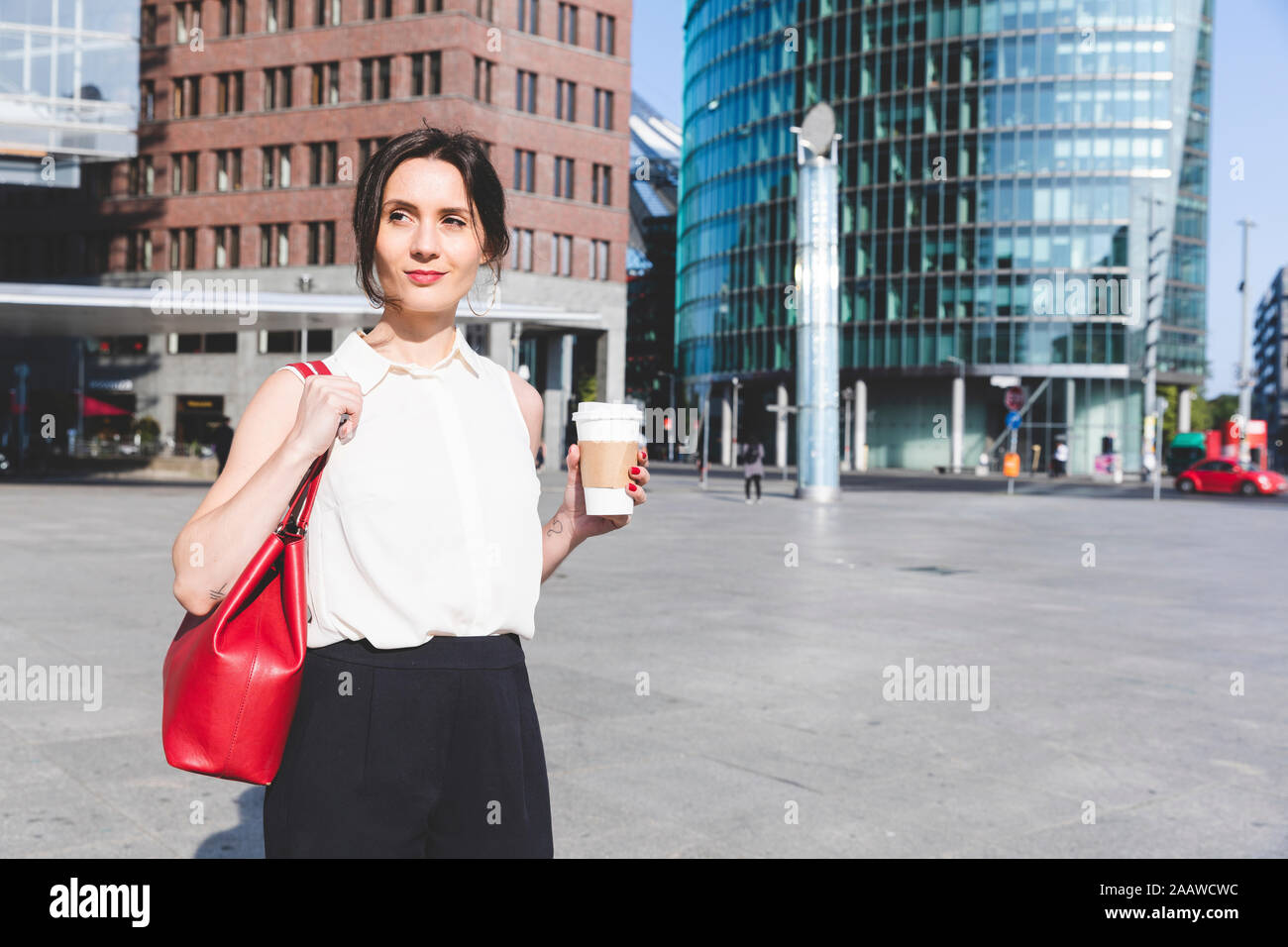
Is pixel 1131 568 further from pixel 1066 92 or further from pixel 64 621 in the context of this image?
pixel 1066 92

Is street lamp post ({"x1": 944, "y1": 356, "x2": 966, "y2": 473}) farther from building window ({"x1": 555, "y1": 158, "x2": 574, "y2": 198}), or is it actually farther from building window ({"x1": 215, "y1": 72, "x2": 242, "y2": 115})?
building window ({"x1": 215, "y1": 72, "x2": 242, "y2": 115})

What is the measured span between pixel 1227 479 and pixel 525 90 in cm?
3086

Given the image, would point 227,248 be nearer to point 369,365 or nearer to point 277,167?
point 277,167

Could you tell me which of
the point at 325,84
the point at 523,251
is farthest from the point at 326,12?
the point at 523,251

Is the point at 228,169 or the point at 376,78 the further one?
the point at 228,169

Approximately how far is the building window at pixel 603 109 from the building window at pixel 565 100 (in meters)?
1.27

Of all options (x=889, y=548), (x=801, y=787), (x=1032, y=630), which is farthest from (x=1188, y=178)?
(x=801, y=787)

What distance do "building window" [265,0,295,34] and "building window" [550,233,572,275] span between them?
14372 mm

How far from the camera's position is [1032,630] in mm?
9852

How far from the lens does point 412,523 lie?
207cm

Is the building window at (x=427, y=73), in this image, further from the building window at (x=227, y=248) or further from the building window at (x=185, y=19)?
the building window at (x=185, y=19)

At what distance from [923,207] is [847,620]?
66.4 meters

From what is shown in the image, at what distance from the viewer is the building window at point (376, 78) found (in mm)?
51969

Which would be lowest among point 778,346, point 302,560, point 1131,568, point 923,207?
point 1131,568
